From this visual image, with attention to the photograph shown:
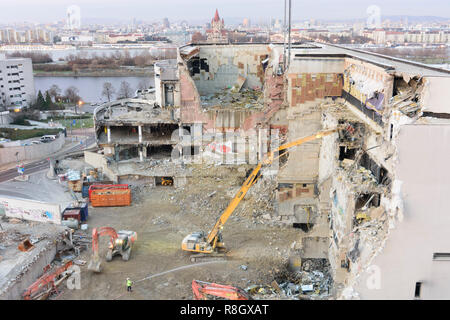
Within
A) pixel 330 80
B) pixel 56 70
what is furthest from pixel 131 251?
pixel 56 70

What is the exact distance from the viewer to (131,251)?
16.2m

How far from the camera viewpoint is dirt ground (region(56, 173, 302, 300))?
13875 mm

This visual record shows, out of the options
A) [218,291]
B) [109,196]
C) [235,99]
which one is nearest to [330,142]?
[218,291]

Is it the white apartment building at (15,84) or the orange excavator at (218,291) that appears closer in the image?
the orange excavator at (218,291)

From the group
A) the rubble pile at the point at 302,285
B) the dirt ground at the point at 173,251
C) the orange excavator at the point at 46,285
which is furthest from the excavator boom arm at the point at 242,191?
the orange excavator at the point at 46,285

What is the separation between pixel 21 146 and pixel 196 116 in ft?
45.8

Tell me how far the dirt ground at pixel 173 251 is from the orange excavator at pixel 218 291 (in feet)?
2.42

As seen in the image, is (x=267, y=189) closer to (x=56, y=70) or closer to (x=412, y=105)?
(x=412, y=105)

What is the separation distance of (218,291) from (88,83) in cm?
7272

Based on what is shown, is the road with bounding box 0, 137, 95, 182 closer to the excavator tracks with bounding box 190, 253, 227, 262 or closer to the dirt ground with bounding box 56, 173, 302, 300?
the dirt ground with bounding box 56, 173, 302, 300

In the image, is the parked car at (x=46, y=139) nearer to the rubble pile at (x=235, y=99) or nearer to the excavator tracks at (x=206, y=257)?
the rubble pile at (x=235, y=99)

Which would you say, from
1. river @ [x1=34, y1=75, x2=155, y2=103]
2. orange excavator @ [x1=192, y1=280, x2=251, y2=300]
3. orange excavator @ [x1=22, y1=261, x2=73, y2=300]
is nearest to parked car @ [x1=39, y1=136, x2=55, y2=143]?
orange excavator @ [x1=22, y1=261, x2=73, y2=300]

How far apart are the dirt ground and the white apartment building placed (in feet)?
119

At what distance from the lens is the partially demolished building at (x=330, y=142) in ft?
27.5
